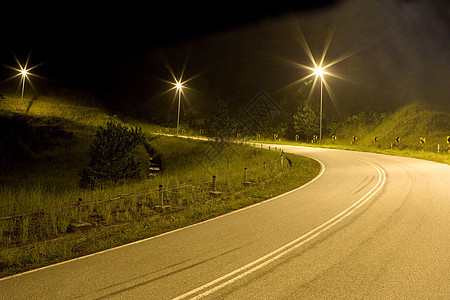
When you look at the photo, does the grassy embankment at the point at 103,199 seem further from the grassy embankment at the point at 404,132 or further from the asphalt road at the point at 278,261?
the grassy embankment at the point at 404,132

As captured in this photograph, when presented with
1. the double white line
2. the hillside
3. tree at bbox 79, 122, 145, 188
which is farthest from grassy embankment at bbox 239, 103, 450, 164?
the double white line

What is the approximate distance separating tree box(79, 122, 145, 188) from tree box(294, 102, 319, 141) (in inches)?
1451

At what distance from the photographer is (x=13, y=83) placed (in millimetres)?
78312

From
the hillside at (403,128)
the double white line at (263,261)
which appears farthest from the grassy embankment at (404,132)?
the double white line at (263,261)

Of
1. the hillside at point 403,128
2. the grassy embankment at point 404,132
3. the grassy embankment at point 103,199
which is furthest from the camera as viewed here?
the hillside at point 403,128

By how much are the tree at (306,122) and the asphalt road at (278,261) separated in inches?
1639

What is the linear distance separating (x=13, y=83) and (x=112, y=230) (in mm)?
90074

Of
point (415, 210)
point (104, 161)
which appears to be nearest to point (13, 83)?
point (104, 161)

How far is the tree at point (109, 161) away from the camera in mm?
18703

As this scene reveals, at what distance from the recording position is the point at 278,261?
5.58 metres

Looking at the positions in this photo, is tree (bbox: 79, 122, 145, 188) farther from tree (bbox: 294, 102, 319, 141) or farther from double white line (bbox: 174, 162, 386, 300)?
tree (bbox: 294, 102, 319, 141)

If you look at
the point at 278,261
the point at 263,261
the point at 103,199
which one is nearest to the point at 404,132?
the point at 103,199

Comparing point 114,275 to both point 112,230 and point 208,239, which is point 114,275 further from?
point 112,230

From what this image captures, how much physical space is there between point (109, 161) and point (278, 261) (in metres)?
15.9
